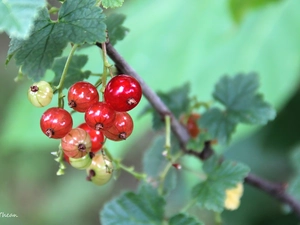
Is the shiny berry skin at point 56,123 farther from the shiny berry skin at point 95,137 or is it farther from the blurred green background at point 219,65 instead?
the blurred green background at point 219,65

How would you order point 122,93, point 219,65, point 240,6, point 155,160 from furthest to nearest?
point 219,65 → point 240,6 → point 155,160 → point 122,93

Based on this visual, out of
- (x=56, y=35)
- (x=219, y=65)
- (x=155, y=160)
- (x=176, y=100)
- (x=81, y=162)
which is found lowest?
(x=219, y=65)

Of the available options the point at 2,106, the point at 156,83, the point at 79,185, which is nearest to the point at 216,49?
the point at 156,83

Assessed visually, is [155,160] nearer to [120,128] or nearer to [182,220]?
[182,220]

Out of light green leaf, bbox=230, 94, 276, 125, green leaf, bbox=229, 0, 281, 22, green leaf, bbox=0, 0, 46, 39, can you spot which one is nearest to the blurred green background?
green leaf, bbox=229, 0, 281, 22

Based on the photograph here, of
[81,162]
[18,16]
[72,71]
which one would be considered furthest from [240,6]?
[18,16]

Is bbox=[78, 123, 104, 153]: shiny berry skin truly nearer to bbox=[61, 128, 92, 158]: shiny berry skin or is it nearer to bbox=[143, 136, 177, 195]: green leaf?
bbox=[61, 128, 92, 158]: shiny berry skin

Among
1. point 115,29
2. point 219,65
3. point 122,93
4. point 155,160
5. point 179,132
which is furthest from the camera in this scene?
point 219,65

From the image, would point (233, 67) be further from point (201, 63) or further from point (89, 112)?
point (89, 112)
